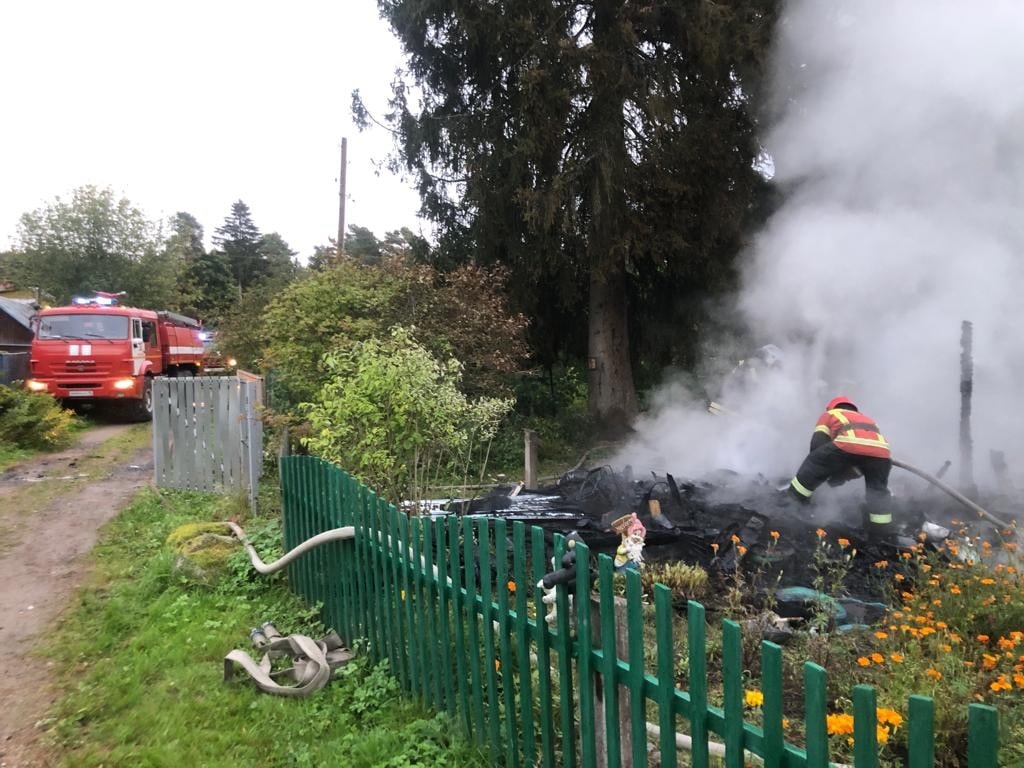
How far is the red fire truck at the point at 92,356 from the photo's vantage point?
1372 centimetres

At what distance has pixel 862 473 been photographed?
599cm

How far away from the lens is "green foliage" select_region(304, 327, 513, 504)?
470 cm

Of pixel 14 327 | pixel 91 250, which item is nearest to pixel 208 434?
pixel 14 327

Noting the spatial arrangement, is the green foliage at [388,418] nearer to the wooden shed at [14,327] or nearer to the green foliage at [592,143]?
the green foliage at [592,143]

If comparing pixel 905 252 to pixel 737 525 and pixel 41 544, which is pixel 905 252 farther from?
pixel 41 544

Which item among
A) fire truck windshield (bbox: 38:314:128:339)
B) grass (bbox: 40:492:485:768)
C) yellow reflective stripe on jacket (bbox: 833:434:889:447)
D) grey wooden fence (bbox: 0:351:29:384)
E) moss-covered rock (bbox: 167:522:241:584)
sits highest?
fire truck windshield (bbox: 38:314:128:339)

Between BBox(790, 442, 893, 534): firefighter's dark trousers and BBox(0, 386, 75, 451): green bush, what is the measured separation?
37.2 ft

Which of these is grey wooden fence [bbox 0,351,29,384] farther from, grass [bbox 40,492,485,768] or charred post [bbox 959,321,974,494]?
charred post [bbox 959,321,974,494]

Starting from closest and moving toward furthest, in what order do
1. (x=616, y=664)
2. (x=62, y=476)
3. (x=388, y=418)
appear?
A: 1. (x=616, y=664)
2. (x=388, y=418)
3. (x=62, y=476)

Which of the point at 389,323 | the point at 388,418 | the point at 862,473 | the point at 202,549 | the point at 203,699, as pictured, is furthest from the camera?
the point at 389,323

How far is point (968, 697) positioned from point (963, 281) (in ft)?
23.1

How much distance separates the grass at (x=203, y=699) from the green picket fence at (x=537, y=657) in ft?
0.63

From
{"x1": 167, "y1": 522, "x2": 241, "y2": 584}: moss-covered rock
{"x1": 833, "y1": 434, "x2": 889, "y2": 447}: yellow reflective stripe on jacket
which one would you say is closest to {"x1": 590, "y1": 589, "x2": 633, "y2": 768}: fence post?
{"x1": 167, "y1": 522, "x2": 241, "y2": 584}: moss-covered rock

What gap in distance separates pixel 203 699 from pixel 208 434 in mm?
4736
